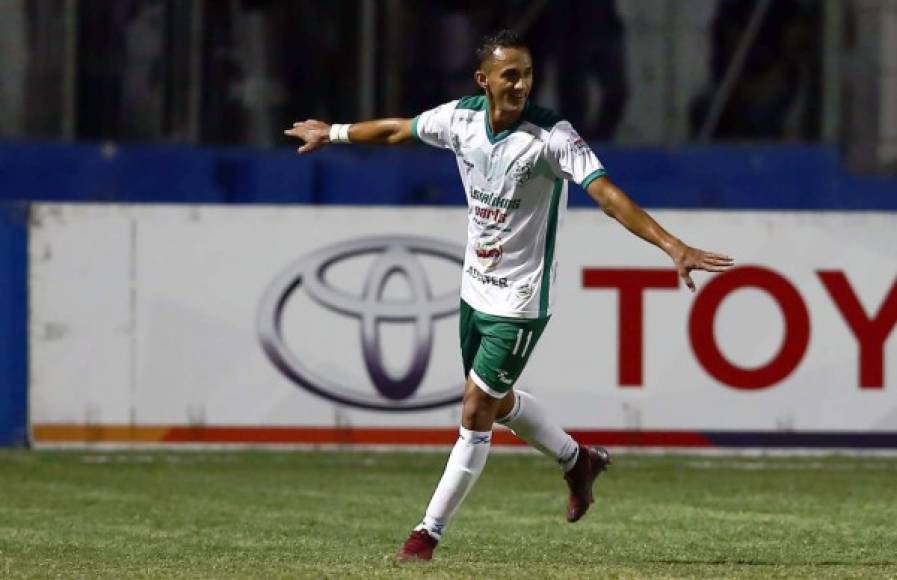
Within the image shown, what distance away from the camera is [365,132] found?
376 inches

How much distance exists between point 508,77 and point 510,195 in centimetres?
49

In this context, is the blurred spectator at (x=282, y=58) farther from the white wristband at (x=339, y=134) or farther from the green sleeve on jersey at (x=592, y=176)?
the green sleeve on jersey at (x=592, y=176)

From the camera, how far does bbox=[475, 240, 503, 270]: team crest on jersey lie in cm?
917

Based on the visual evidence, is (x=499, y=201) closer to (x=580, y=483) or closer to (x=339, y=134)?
(x=339, y=134)

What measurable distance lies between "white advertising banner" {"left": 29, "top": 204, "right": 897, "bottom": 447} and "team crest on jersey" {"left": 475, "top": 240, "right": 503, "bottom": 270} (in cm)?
605

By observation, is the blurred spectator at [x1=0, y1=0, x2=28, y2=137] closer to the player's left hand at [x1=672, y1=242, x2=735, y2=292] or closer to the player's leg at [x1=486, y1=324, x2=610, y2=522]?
the player's leg at [x1=486, y1=324, x2=610, y2=522]

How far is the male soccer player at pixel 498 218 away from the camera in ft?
29.3

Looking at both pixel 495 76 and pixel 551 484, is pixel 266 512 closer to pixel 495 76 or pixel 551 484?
pixel 551 484

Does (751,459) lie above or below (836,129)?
below

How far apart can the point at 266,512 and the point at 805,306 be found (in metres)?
4.98

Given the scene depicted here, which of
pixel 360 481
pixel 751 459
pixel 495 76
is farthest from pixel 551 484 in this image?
pixel 495 76

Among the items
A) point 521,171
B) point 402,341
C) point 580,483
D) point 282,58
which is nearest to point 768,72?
point 282,58

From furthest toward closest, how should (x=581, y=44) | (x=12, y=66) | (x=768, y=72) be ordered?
(x=768, y=72) → (x=581, y=44) → (x=12, y=66)

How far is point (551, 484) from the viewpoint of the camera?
1367 centimetres
